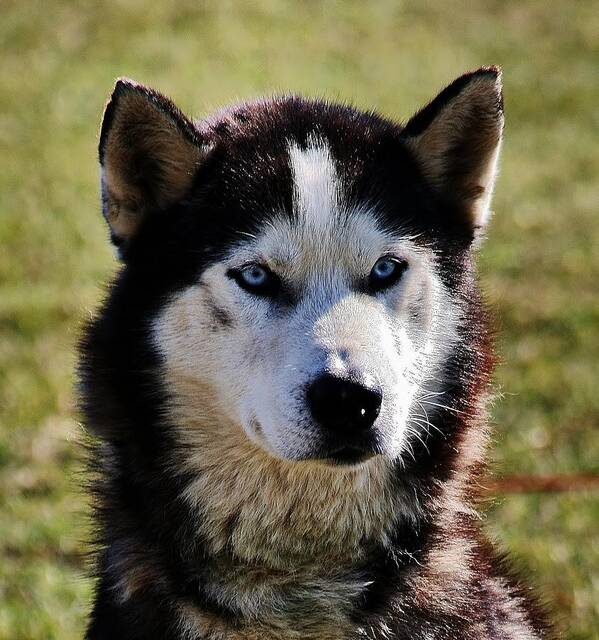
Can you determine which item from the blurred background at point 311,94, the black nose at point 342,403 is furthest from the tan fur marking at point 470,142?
the black nose at point 342,403

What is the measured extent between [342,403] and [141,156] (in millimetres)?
1014

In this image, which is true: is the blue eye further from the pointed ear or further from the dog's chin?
the dog's chin

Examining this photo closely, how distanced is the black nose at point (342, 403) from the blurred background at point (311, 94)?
0.88 m

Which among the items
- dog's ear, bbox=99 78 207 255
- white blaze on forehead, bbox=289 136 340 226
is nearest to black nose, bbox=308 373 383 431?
white blaze on forehead, bbox=289 136 340 226

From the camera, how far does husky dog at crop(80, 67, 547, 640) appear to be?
9.51 ft

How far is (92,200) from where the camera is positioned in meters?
9.48

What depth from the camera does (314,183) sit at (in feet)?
9.76

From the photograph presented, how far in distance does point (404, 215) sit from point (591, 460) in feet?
9.61

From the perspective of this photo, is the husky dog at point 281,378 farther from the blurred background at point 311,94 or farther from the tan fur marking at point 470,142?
the blurred background at point 311,94

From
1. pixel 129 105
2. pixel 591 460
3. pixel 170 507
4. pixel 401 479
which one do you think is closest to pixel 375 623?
pixel 401 479

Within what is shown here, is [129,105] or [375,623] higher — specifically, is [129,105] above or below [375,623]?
above

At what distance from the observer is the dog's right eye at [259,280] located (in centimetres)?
295

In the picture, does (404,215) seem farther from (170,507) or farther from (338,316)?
(170,507)

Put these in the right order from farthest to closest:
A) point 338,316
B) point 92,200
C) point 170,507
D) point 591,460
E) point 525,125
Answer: point 525,125 < point 92,200 < point 591,460 < point 170,507 < point 338,316
